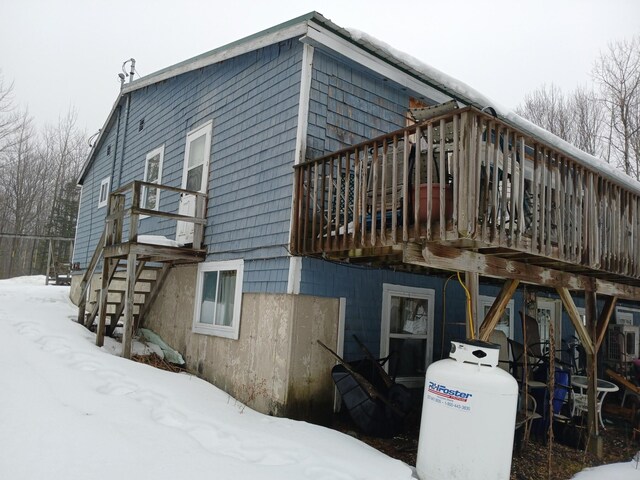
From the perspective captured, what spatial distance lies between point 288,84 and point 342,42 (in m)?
0.99

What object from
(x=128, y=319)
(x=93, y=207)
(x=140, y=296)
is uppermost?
(x=93, y=207)

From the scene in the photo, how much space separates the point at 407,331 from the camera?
7953 mm

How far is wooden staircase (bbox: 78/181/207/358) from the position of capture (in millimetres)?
7652

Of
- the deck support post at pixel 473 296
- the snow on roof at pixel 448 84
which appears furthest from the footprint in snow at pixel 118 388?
the snow on roof at pixel 448 84

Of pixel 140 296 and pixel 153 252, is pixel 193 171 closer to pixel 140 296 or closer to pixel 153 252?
pixel 153 252

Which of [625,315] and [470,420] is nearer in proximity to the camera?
[470,420]

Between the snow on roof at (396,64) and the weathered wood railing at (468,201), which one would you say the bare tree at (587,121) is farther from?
the weathered wood railing at (468,201)

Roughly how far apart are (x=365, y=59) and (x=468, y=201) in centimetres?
373

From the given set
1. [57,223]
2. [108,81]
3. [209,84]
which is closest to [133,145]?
[209,84]

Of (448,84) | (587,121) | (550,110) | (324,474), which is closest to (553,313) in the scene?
(448,84)

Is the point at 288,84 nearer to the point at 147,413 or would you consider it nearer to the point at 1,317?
the point at 147,413

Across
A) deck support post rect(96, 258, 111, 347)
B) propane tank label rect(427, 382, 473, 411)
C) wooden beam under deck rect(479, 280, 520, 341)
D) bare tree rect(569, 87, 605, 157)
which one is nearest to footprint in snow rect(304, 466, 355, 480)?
propane tank label rect(427, 382, 473, 411)

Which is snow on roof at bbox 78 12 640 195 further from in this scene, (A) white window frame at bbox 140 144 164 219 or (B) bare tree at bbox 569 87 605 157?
(B) bare tree at bbox 569 87 605 157

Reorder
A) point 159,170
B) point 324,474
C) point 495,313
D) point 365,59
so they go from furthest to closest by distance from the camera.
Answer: point 159,170 < point 365,59 < point 495,313 < point 324,474
